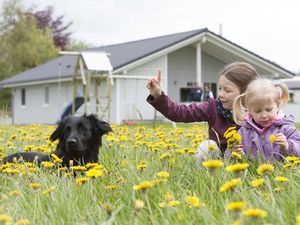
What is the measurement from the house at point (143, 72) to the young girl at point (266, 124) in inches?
662

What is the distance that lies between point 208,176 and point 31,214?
1.07 metres

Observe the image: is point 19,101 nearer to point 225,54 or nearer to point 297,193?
point 225,54

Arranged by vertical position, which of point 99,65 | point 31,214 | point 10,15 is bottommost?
point 31,214

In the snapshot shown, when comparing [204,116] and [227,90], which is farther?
[204,116]

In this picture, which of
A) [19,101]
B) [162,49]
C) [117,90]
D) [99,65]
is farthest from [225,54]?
[19,101]

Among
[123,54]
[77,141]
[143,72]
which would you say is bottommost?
[77,141]

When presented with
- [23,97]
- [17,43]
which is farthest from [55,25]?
[23,97]

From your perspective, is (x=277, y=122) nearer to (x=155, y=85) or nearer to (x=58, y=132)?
(x=155, y=85)

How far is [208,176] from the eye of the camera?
10.3ft

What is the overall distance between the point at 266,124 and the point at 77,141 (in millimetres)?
1698

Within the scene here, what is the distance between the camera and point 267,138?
4.04 meters

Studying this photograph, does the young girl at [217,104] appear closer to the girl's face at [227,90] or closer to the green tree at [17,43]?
the girl's face at [227,90]

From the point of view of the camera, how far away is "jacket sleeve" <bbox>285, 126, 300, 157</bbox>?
3850mm

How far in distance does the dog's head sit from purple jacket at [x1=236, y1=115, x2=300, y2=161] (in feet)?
4.98
